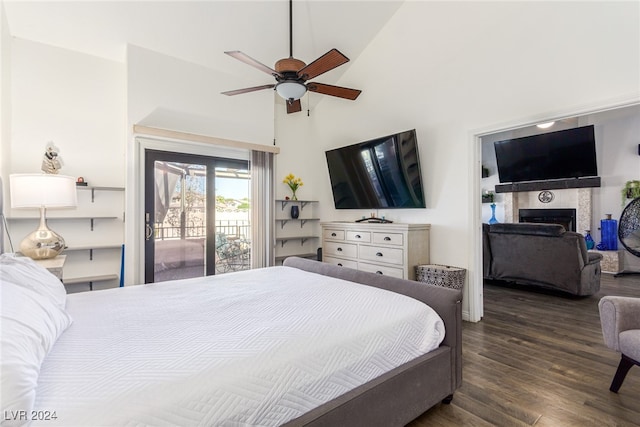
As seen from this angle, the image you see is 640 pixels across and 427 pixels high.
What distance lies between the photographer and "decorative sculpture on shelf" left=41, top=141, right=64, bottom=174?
297 centimetres

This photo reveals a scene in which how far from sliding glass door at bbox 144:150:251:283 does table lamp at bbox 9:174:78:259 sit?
1.01 metres

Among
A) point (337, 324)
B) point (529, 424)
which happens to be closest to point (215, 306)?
point (337, 324)

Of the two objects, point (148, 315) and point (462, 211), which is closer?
point (148, 315)

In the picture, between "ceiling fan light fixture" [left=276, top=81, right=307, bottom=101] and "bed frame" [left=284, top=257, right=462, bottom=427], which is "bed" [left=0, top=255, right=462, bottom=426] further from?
"ceiling fan light fixture" [left=276, top=81, right=307, bottom=101]

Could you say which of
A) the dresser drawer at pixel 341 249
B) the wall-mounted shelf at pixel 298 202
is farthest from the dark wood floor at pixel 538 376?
the wall-mounted shelf at pixel 298 202

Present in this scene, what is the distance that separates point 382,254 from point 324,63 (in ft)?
7.36

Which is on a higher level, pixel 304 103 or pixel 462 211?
pixel 304 103

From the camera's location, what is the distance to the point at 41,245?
2.52 m

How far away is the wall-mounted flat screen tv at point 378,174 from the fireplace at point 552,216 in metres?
4.61

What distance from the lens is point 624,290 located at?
175 inches

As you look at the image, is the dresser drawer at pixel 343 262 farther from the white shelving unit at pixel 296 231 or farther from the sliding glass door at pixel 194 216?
the sliding glass door at pixel 194 216

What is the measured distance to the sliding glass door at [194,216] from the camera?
145 inches

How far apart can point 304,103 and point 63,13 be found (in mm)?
3026

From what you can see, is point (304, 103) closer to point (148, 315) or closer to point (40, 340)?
point (148, 315)
